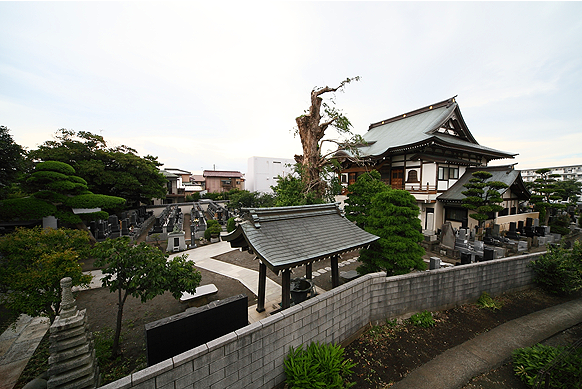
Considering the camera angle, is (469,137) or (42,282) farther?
(469,137)

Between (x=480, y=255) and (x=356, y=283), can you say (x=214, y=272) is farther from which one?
(x=480, y=255)

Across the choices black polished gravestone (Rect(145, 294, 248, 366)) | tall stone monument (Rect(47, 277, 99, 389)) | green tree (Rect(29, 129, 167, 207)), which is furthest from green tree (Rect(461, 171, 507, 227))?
green tree (Rect(29, 129, 167, 207))

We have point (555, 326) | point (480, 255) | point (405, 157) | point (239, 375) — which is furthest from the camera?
point (405, 157)

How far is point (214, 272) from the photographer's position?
463 inches

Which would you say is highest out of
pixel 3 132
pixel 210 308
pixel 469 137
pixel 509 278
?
pixel 469 137

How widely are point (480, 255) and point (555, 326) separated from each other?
18.9 feet

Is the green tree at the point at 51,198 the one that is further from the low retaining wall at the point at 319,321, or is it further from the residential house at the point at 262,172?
the residential house at the point at 262,172

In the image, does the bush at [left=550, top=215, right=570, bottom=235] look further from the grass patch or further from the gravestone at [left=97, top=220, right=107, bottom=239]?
the gravestone at [left=97, top=220, right=107, bottom=239]

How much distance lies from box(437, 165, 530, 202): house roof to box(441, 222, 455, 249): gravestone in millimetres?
4012

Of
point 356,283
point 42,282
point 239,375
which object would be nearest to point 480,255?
point 356,283

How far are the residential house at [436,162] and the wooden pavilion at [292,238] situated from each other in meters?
10.1

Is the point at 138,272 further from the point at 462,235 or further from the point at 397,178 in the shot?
the point at 397,178

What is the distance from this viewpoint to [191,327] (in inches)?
207

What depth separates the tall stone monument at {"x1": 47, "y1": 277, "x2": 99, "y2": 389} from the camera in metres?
3.75
